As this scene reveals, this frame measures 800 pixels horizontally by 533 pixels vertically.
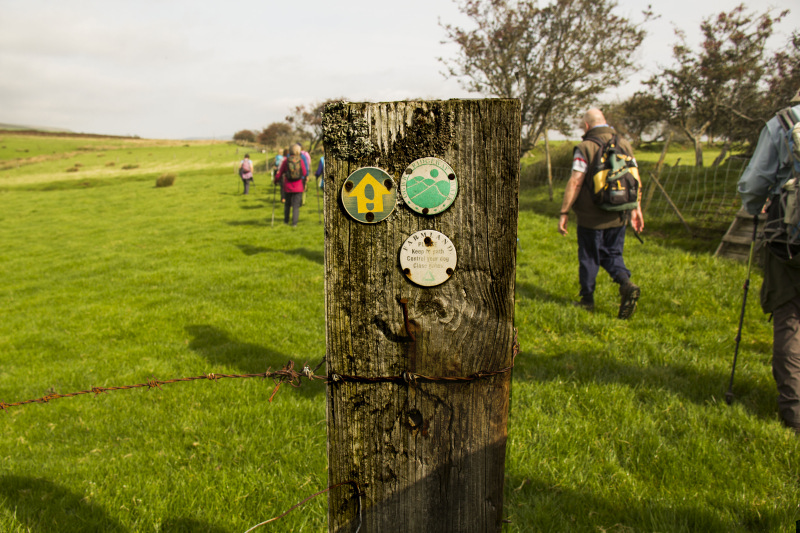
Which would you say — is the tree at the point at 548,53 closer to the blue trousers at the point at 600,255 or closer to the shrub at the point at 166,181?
the blue trousers at the point at 600,255

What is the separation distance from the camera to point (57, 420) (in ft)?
13.2

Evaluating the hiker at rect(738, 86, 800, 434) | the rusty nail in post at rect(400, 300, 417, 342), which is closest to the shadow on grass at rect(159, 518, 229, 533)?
the rusty nail in post at rect(400, 300, 417, 342)

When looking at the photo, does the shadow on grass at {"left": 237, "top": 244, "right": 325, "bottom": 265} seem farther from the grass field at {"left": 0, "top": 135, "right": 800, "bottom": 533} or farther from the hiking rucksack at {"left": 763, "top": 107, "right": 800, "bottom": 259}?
the hiking rucksack at {"left": 763, "top": 107, "right": 800, "bottom": 259}

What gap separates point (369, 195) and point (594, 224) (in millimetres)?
5077

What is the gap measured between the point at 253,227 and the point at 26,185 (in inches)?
1349

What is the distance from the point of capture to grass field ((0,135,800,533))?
269cm

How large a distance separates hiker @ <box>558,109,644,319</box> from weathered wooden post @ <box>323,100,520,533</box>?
15.4ft

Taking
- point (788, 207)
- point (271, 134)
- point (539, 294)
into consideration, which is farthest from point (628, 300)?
point (271, 134)

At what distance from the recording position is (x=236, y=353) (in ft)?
17.2

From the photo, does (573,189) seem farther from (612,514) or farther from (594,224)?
(612,514)

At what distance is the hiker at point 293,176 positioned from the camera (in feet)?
41.4

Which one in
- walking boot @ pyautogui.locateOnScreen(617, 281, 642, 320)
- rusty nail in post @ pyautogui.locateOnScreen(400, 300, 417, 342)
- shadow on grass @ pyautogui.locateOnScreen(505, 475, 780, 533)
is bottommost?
shadow on grass @ pyautogui.locateOnScreen(505, 475, 780, 533)

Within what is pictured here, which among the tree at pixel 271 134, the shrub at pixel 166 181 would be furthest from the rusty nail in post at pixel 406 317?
the tree at pixel 271 134

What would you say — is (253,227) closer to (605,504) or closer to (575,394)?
(575,394)
